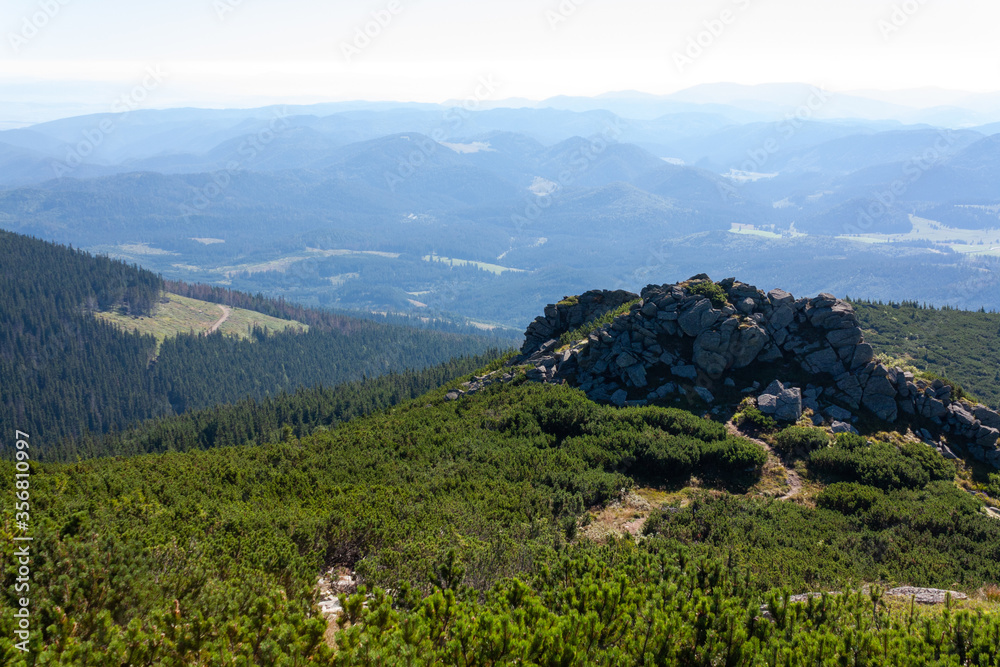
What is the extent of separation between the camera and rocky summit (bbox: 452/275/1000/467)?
4269cm

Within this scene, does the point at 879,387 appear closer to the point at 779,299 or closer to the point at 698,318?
the point at 779,299

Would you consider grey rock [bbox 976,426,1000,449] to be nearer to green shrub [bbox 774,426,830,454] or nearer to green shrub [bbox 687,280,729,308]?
green shrub [bbox 774,426,830,454]

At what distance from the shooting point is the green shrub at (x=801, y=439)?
39250 mm

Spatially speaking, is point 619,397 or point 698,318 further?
point 698,318

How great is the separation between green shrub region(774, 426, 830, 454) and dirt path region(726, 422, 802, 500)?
0.81 meters

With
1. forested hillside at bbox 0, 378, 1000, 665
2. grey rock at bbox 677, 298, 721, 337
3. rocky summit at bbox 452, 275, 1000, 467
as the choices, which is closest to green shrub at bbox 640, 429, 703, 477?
forested hillside at bbox 0, 378, 1000, 665

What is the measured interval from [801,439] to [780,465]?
2.59m

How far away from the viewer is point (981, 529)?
2916 centimetres

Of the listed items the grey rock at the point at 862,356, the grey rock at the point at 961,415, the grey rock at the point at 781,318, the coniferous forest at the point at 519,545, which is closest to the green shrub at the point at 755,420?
the coniferous forest at the point at 519,545

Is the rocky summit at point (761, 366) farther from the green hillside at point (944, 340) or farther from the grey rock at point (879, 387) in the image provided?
the green hillside at point (944, 340)

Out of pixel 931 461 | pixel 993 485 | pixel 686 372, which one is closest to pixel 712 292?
pixel 686 372

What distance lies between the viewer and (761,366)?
48.2 meters

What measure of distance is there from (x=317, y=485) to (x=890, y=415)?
41279 millimetres

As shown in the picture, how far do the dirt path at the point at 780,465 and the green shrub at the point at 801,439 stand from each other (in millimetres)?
808
